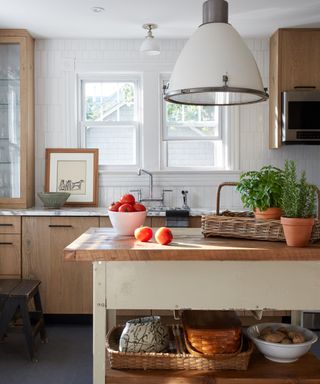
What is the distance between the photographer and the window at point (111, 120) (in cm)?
486

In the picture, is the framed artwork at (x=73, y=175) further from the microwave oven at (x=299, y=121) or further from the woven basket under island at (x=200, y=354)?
the woven basket under island at (x=200, y=354)

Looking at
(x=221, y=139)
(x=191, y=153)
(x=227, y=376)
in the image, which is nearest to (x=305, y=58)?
(x=221, y=139)

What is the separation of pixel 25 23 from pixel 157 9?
126cm

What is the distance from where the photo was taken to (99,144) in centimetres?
489

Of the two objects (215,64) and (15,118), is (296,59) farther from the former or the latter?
(15,118)

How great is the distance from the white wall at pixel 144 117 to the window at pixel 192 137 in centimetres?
15

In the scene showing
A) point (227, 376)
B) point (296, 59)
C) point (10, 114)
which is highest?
point (296, 59)

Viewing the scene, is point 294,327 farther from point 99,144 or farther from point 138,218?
point 99,144

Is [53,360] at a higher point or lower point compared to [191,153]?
lower

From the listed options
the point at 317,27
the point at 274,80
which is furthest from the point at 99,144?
the point at 317,27

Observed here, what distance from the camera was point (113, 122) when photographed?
4852 mm

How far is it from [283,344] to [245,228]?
0.57 metres

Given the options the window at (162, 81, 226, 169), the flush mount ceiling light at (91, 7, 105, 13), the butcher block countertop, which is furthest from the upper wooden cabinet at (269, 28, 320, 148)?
the butcher block countertop

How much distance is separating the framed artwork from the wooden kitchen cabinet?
0.66 metres
